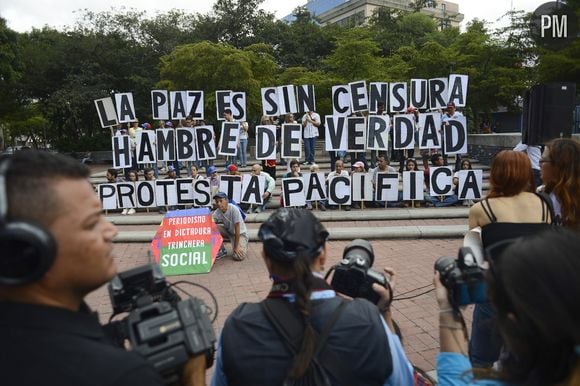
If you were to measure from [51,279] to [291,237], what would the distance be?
0.86 meters

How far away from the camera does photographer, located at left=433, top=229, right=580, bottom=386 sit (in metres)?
1.04

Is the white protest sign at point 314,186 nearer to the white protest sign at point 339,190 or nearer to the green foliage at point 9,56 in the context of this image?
the white protest sign at point 339,190

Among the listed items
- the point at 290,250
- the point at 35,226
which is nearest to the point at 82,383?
the point at 35,226

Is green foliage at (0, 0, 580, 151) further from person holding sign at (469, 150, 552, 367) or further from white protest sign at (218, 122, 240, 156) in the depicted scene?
person holding sign at (469, 150, 552, 367)

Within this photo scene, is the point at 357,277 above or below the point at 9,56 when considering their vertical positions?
below

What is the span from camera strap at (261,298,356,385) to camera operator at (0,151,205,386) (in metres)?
0.63

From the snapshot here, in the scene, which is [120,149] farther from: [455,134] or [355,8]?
[355,8]

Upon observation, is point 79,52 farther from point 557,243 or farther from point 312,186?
point 557,243

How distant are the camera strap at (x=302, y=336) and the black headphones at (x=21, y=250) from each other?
87 cm

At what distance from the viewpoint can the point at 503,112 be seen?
96.4 ft

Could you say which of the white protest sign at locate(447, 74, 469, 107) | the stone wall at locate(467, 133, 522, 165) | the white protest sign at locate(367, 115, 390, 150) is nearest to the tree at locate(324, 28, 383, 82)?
the stone wall at locate(467, 133, 522, 165)

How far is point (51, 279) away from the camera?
1163 millimetres

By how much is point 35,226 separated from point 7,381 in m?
0.36

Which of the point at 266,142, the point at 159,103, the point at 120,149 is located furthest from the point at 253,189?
the point at 120,149
